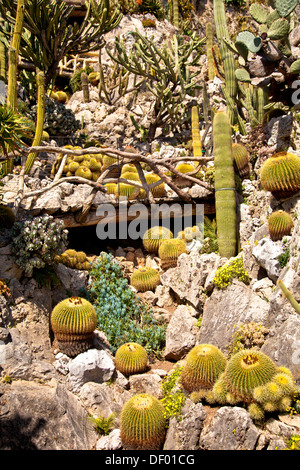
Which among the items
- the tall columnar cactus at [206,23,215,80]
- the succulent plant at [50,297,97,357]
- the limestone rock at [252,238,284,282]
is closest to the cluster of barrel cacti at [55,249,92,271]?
the succulent plant at [50,297,97,357]

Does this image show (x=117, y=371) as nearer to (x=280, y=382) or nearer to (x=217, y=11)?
(x=280, y=382)

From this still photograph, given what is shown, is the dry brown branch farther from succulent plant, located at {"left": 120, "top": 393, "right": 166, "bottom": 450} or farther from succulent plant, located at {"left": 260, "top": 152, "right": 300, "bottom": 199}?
succulent plant, located at {"left": 120, "top": 393, "right": 166, "bottom": 450}

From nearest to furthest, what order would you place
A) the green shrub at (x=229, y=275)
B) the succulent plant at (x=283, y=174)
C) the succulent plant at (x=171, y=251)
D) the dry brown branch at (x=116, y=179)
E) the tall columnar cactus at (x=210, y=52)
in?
the succulent plant at (x=283, y=174), the green shrub at (x=229, y=275), the dry brown branch at (x=116, y=179), the succulent plant at (x=171, y=251), the tall columnar cactus at (x=210, y=52)

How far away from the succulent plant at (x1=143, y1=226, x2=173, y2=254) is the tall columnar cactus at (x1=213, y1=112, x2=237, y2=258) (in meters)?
1.78

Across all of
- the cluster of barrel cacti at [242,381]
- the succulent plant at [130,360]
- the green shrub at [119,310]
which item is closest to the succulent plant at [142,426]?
the cluster of barrel cacti at [242,381]

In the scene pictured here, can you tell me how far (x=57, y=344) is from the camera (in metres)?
7.23

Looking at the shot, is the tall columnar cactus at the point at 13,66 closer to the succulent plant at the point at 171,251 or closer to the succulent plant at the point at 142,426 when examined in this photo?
the succulent plant at the point at 171,251

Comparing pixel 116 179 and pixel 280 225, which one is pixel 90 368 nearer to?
pixel 280 225

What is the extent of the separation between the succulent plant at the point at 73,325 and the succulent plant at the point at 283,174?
3.82 meters

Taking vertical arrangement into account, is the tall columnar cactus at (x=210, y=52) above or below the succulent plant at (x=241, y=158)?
above

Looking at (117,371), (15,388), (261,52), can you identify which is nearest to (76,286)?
(117,371)

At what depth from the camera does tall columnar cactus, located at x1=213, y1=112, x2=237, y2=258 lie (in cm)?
838

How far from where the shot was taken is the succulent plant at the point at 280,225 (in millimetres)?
6812

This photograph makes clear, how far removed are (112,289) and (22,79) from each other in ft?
29.8
